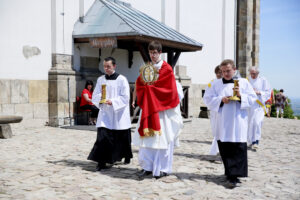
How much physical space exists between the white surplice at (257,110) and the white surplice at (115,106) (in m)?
3.00

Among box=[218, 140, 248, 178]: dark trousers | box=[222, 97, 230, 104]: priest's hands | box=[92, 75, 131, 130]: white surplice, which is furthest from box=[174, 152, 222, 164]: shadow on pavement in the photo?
box=[222, 97, 230, 104]: priest's hands

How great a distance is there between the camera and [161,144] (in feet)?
15.1

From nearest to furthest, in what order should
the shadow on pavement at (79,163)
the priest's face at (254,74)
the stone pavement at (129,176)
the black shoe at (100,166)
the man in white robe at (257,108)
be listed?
1. the stone pavement at (129,176)
2. the black shoe at (100,166)
3. the shadow on pavement at (79,163)
4. the man in white robe at (257,108)
5. the priest's face at (254,74)

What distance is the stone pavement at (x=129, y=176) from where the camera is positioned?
3984 millimetres

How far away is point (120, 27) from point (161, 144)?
5.86 m

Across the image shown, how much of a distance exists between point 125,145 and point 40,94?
5.25 m

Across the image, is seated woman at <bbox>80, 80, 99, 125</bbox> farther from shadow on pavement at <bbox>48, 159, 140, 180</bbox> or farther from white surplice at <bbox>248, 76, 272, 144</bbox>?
white surplice at <bbox>248, 76, 272, 144</bbox>

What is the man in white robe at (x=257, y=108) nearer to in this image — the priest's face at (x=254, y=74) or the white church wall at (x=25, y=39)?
the priest's face at (x=254, y=74)

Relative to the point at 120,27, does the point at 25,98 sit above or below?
below

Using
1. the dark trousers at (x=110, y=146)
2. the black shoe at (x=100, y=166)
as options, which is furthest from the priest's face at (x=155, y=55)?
the black shoe at (x=100, y=166)

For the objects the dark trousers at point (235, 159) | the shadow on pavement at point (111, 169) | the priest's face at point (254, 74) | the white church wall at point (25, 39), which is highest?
the white church wall at point (25, 39)

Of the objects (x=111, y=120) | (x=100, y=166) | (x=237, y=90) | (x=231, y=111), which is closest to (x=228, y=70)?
(x=237, y=90)

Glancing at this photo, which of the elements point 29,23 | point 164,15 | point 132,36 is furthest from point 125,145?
point 164,15

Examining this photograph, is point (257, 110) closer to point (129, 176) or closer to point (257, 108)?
point (257, 108)
